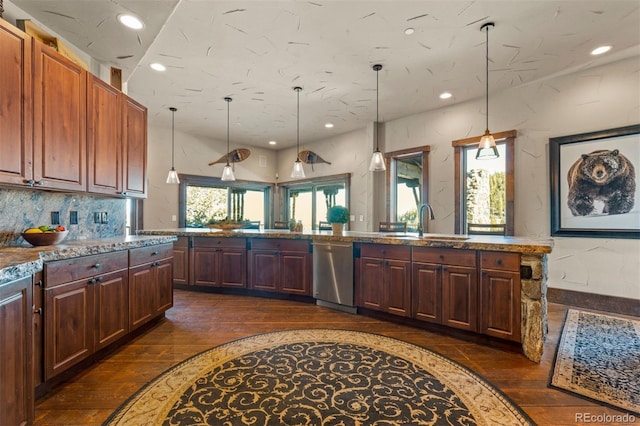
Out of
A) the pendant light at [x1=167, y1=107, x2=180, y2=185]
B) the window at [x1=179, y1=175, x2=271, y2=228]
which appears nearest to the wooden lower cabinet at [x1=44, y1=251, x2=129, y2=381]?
the pendant light at [x1=167, y1=107, x2=180, y2=185]

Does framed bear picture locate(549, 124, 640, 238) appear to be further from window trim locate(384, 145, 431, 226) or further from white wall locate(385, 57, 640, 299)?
window trim locate(384, 145, 431, 226)

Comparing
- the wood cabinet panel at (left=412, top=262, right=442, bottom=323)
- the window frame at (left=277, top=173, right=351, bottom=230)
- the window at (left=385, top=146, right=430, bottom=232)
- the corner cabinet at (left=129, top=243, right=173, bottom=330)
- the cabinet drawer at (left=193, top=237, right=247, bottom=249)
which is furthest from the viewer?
the window frame at (left=277, top=173, right=351, bottom=230)

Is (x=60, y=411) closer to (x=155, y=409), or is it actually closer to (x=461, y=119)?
(x=155, y=409)

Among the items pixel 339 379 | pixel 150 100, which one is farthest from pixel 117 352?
pixel 150 100

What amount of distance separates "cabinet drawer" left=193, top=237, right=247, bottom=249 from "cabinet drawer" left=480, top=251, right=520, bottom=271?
2977mm

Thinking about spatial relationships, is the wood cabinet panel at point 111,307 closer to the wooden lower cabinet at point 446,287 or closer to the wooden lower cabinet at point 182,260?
the wooden lower cabinet at point 182,260

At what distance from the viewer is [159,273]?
303 centimetres

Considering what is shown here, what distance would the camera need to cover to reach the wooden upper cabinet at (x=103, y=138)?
2.49 m

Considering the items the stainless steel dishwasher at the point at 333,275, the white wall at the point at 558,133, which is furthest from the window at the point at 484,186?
the stainless steel dishwasher at the point at 333,275

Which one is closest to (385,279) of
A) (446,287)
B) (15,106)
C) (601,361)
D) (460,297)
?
(446,287)

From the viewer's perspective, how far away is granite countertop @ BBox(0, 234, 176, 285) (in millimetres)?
1313

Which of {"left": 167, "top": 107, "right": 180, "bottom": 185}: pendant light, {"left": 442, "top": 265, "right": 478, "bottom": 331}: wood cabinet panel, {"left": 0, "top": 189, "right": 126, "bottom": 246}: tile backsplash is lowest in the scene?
{"left": 442, "top": 265, "right": 478, "bottom": 331}: wood cabinet panel

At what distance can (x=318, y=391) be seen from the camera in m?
1.90

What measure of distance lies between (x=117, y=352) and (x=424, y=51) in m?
4.23
